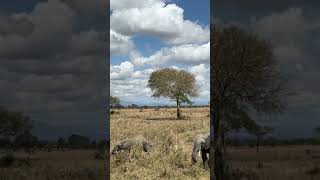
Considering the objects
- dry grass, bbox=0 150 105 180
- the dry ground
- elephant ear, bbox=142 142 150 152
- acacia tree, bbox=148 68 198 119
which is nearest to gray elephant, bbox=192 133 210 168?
the dry ground

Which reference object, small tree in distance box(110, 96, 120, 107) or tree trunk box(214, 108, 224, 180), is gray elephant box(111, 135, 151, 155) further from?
small tree in distance box(110, 96, 120, 107)

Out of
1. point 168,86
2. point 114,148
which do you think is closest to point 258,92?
point 114,148

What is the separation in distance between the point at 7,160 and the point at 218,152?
6717 millimetres

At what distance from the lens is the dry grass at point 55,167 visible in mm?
15086

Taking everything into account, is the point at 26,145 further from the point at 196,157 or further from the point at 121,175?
the point at 196,157

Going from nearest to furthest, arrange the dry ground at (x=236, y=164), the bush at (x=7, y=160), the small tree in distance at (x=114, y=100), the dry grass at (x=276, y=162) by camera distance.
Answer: the dry grass at (x=276, y=162)
the dry ground at (x=236, y=164)
the bush at (x=7, y=160)
the small tree in distance at (x=114, y=100)

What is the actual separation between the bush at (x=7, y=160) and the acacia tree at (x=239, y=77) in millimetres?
6378

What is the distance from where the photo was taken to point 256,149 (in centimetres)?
1673

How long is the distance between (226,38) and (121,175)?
19.3 feet

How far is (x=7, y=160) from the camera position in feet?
56.4

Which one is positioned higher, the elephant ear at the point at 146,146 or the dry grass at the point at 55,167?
the elephant ear at the point at 146,146

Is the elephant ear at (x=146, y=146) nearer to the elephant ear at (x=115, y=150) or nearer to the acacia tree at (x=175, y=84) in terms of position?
the elephant ear at (x=115, y=150)

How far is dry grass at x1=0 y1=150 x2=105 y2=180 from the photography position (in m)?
15.1

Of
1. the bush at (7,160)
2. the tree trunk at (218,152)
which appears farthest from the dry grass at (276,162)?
the bush at (7,160)
